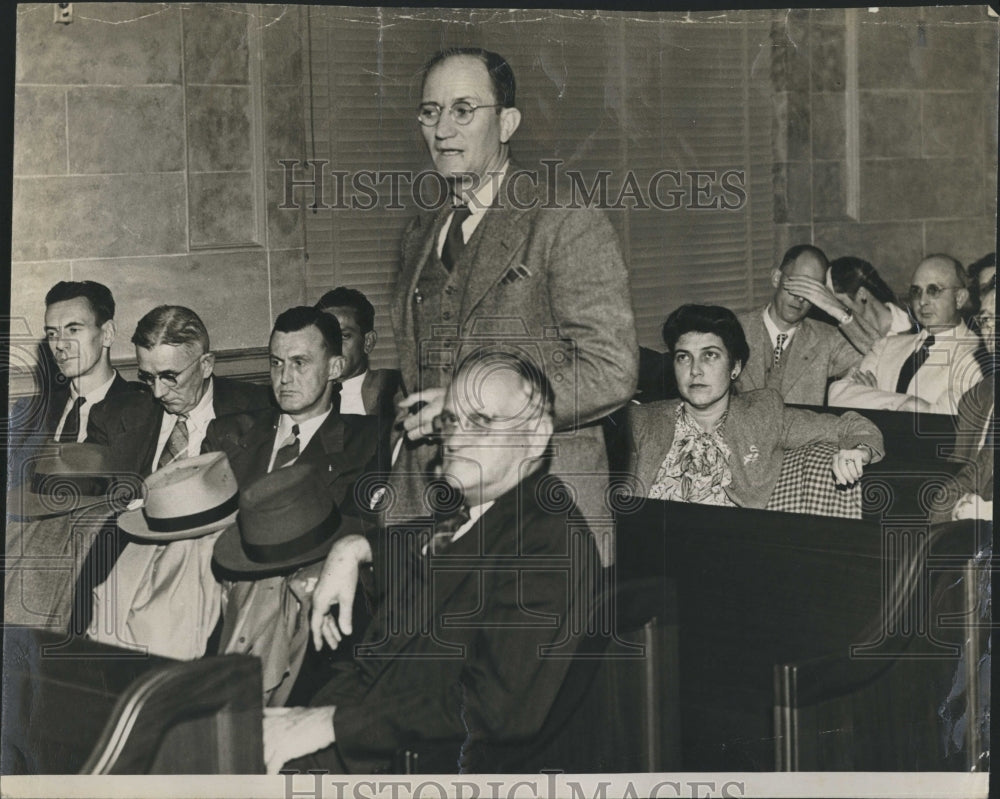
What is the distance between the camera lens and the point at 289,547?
5523mm

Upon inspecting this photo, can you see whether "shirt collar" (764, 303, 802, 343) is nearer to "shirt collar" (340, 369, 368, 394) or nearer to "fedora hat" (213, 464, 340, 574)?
"shirt collar" (340, 369, 368, 394)

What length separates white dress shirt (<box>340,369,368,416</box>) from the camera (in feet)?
18.2

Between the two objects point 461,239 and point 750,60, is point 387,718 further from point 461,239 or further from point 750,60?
point 750,60

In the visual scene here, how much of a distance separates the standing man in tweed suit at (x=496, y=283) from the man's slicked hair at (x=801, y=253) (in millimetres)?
580

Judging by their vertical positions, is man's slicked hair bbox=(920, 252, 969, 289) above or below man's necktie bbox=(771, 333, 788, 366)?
above

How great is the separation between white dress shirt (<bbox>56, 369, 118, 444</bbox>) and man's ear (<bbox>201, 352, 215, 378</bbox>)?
1.02 feet

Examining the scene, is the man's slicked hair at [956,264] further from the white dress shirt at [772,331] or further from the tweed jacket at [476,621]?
the tweed jacket at [476,621]

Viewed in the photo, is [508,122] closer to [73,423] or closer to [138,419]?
[138,419]

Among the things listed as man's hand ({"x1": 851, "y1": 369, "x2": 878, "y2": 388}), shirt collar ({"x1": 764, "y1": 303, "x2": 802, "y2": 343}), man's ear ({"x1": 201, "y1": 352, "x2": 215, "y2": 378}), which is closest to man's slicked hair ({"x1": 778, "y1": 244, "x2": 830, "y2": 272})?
shirt collar ({"x1": 764, "y1": 303, "x2": 802, "y2": 343})

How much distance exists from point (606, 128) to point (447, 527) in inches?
59.8

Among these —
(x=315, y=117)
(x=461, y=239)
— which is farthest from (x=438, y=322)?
(x=315, y=117)

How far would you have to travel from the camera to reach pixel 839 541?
18.2ft

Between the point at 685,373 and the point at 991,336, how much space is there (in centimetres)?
113

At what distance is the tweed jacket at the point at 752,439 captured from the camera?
5578mm
